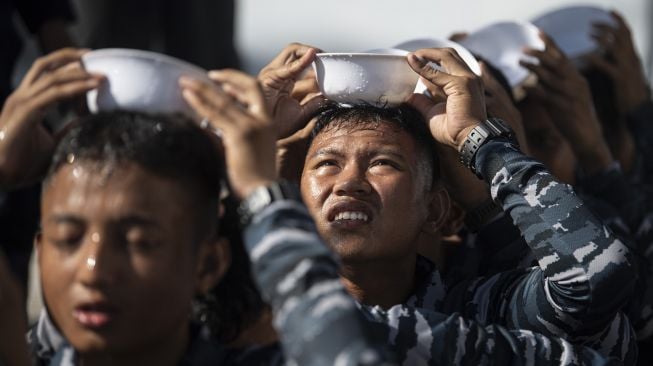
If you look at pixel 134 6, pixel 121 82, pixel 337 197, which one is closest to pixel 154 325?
pixel 121 82

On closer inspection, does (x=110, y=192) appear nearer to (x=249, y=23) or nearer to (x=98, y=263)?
(x=98, y=263)

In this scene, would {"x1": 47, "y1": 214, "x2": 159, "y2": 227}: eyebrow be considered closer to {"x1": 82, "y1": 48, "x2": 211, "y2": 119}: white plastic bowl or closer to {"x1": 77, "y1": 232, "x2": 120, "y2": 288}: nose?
{"x1": 77, "y1": 232, "x2": 120, "y2": 288}: nose

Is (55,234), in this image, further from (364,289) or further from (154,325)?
(364,289)

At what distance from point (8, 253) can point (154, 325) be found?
265cm

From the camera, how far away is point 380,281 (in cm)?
308

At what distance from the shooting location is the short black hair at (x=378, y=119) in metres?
3.19

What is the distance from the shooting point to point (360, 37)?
7.68m

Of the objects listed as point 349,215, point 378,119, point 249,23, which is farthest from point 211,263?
point 249,23

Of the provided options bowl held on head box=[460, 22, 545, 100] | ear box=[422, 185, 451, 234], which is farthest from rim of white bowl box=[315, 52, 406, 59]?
bowl held on head box=[460, 22, 545, 100]

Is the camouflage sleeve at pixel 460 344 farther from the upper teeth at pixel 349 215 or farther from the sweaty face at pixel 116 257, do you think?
the sweaty face at pixel 116 257

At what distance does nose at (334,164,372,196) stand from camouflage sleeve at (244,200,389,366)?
76 cm

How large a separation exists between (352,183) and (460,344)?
520mm

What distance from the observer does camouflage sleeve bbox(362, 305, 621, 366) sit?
2.61 m

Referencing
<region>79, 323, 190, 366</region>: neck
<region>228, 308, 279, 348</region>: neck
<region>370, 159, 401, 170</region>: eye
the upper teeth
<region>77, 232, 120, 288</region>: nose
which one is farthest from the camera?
<region>370, 159, 401, 170</region>: eye
